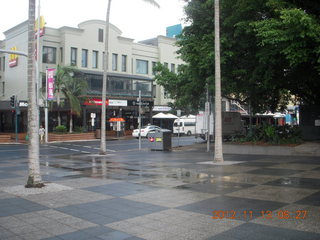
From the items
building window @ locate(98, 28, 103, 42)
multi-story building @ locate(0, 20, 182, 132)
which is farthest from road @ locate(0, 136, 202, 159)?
building window @ locate(98, 28, 103, 42)

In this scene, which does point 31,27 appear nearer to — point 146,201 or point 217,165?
point 146,201

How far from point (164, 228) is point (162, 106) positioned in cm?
4686

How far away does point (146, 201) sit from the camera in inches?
318

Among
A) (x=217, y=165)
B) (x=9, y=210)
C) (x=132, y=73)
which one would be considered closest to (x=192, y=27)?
(x=217, y=165)

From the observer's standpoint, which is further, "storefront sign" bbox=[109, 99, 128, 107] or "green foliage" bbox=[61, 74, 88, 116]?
"storefront sign" bbox=[109, 99, 128, 107]

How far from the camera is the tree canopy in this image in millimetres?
13883

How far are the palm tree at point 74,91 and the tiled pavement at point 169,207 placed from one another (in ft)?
83.9

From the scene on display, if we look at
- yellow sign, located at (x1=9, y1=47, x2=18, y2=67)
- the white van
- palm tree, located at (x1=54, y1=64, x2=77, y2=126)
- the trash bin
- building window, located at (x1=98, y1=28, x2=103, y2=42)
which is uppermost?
building window, located at (x1=98, y1=28, x2=103, y2=42)

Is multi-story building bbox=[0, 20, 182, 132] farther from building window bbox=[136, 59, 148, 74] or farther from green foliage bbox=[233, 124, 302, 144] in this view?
green foliage bbox=[233, 124, 302, 144]

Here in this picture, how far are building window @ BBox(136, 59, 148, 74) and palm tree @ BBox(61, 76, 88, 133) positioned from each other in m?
13.8

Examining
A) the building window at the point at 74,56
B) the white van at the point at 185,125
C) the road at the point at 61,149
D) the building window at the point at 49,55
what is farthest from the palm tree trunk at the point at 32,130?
the white van at the point at 185,125

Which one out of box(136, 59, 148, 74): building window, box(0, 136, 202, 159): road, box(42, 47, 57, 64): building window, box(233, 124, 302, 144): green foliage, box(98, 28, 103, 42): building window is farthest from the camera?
box(136, 59, 148, 74): building window

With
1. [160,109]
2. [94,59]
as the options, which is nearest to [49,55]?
[94,59]
